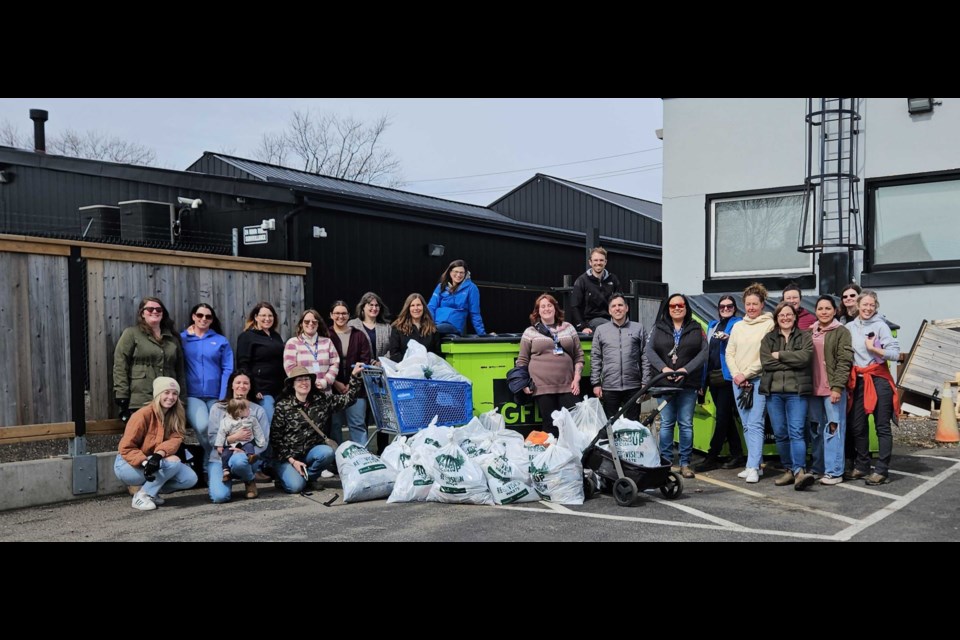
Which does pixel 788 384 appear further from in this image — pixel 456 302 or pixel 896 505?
pixel 456 302

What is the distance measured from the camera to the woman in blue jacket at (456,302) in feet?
30.2

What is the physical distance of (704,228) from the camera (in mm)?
13062

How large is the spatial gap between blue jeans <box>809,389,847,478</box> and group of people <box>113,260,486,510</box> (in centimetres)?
382

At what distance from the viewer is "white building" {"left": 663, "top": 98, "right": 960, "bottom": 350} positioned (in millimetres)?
11555

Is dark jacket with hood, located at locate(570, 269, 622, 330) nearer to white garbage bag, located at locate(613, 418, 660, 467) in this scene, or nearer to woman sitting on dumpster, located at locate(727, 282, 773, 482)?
woman sitting on dumpster, located at locate(727, 282, 773, 482)

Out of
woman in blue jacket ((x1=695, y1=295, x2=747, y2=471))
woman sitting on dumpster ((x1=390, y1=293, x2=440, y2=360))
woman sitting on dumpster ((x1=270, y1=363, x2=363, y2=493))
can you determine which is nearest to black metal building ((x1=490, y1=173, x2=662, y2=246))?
woman in blue jacket ((x1=695, y1=295, x2=747, y2=471))

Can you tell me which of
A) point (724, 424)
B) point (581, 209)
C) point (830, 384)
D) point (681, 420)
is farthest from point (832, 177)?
point (581, 209)

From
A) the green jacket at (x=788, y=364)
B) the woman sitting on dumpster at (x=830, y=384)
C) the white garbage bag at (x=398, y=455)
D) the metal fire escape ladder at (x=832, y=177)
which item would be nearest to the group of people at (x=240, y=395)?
the white garbage bag at (x=398, y=455)

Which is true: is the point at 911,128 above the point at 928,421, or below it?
above

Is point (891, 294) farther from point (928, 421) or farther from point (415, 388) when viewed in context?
point (415, 388)

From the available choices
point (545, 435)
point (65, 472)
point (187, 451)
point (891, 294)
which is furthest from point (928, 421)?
point (65, 472)

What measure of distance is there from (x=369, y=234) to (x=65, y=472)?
685 cm

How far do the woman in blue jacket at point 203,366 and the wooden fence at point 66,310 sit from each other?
72 cm

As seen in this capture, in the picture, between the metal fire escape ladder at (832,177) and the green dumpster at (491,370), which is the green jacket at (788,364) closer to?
the green dumpster at (491,370)
